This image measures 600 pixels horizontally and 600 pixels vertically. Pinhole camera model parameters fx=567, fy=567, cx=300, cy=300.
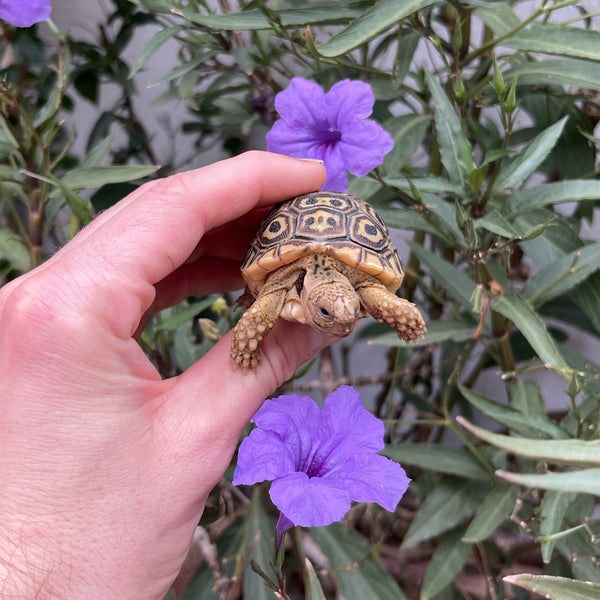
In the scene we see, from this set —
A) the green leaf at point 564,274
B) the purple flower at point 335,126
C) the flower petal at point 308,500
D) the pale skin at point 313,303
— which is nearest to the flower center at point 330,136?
the purple flower at point 335,126

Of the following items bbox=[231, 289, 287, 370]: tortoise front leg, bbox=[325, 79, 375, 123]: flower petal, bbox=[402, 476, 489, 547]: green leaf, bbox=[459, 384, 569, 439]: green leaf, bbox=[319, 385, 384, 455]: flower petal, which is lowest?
bbox=[402, 476, 489, 547]: green leaf

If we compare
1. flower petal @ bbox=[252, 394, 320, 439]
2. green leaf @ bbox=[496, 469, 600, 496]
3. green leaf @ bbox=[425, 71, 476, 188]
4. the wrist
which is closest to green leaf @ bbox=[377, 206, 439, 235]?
green leaf @ bbox=[425, 71, 476, 188]

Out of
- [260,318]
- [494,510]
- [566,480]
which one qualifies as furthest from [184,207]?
[494,510]

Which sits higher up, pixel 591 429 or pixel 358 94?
pixel 358 94

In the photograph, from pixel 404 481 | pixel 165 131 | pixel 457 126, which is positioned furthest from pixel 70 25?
pixel 404 481

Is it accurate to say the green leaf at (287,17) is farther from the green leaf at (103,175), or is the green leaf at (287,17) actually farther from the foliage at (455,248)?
the green leaf at (103,175)

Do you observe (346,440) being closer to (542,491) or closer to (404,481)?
(404,481)

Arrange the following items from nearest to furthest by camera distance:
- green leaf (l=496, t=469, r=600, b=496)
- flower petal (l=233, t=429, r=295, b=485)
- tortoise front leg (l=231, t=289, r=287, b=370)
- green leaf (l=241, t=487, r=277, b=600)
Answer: green leaf (l=496, t=469, r=600, b=496) < flower petal (l=233, t=429, r=295, b=485) < tortoise front leg (l=231, t=289, r=287, b=370) < green leaf (l=241, t=487, r=277, b=600)

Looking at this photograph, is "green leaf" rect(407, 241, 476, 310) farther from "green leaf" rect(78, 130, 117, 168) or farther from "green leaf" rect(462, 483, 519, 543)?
"green leaf" rect(78, 130, 117, 168)
